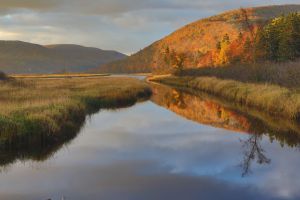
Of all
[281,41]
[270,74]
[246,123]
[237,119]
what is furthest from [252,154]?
[281,41]

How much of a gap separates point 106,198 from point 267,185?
5.08m

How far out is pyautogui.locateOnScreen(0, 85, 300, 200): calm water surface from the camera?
13750 mm

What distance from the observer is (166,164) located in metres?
17.6

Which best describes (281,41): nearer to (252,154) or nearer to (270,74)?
(270,74)

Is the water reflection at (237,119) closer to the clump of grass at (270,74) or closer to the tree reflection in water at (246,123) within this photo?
the tree reflection in water at (246,123)

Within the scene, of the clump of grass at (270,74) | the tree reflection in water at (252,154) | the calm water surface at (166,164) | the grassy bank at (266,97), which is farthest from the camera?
the clump of grass at (270,74)

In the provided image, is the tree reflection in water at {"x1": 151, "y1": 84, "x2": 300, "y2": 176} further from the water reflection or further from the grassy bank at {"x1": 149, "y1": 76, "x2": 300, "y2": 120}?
the grassy bank at {"x1": 149, "y1": 76, "x2": 300, "y2": 120}

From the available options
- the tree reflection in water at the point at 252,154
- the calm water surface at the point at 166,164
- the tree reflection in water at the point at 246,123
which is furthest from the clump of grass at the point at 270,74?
the tree reflection in water at the point at 252,154

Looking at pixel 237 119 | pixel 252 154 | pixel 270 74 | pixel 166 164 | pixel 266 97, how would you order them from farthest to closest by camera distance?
pixel 270 74
pixel 266 97
pixel 237 119
pixel 252 154
pixel 166 164

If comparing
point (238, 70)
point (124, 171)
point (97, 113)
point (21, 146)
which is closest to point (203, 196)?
point (124, 171)

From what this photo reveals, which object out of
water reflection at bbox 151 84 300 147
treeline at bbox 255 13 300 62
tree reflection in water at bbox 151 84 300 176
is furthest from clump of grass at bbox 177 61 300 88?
treeline at bbox 255 13 300 62

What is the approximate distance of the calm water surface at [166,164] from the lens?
1375 centimetres

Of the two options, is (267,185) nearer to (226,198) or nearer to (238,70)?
(226,198)

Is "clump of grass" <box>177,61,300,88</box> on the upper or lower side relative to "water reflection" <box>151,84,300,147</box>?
upper
